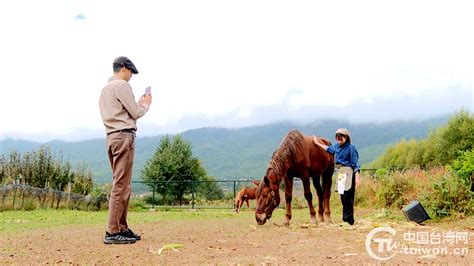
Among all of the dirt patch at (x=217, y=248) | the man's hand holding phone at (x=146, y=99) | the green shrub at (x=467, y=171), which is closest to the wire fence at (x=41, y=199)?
the dirt patch at (x=217, y=248)

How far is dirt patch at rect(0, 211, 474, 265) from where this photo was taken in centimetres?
557

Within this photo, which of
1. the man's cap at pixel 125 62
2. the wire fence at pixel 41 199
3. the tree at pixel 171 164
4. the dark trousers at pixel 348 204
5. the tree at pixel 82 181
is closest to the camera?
the man's cap at pixel 125 62

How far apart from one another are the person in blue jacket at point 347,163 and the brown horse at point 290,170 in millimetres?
654

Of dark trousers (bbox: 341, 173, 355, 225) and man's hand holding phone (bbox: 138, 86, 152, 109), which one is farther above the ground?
man's hand holding phone (bbox: 138, 86, 152, 109)

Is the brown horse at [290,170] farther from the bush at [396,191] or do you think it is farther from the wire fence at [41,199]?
the wire fence at [41,199]

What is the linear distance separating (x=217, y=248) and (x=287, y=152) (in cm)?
375

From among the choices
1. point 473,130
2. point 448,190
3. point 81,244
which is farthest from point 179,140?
point 81,244

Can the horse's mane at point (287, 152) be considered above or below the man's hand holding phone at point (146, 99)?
below

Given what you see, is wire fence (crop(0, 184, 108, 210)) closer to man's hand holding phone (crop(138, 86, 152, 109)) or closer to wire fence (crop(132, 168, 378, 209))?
wire fence (crop(132, 168, 378, 209))

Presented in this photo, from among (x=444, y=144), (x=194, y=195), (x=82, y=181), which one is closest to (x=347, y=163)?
(x=82, y=181)

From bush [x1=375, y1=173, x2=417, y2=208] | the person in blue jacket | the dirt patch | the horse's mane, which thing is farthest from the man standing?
bush [x1=375, y1=173, x2=417, y2=208]

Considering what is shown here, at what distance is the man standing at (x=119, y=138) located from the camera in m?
6.86

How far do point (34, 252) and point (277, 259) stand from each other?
2941mm

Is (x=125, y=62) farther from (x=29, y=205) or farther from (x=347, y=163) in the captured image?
(x=29, y=205)
